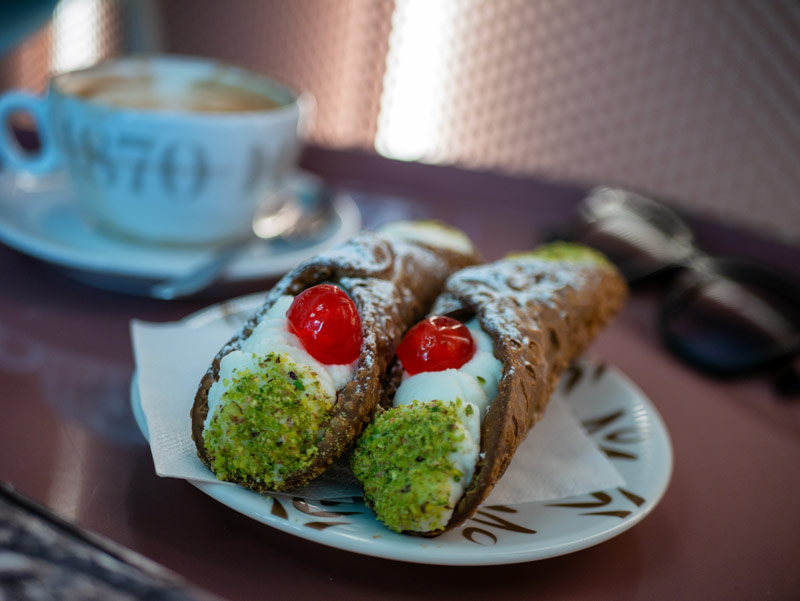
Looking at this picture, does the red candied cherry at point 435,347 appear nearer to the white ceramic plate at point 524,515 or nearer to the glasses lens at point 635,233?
the white ceramic plate at point 524,515

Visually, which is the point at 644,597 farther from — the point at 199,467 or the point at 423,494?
the point at 199,467

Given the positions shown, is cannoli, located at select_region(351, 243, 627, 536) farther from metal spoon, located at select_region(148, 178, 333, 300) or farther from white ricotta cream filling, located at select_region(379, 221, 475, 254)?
metal spoon, located at select_region(148, 178, 333, 300)

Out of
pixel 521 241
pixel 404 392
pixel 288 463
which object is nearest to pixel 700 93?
pixel 521 241

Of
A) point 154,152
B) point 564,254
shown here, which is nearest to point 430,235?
point 564,254

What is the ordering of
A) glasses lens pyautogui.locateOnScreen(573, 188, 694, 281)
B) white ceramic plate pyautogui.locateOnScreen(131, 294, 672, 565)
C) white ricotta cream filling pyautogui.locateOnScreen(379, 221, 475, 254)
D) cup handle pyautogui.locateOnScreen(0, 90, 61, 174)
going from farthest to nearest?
1. glasses lens pyautogui.locateOnScreen(573, 188, 694, 281)
2. cup handle pyautogui.locateOnScreen(0, 90, 61, 174)
3. white ricotta cream filling pyautogui.locateOnScreen(379, 221, 475, 254)
4. white ceramic plate pyautogui.locateOnScreen(131, 294, 672, 565)

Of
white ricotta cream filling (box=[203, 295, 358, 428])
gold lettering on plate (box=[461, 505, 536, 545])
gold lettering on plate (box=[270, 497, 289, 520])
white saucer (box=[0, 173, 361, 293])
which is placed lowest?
white saucer (box=[0, 173, 361, 293])

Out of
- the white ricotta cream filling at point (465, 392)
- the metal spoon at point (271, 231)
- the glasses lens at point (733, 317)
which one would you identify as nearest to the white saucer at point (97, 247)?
the metal spoon at point (271, 231)

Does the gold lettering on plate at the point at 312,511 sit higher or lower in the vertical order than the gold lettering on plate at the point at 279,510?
lower

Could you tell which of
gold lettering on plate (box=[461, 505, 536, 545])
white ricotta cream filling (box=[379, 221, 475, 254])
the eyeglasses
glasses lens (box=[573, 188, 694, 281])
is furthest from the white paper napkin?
glasses lens (box=[573, 188, 694, 281])
